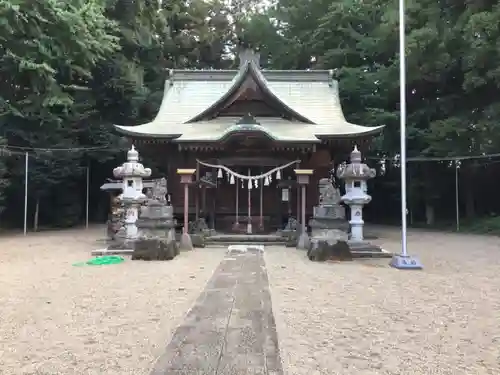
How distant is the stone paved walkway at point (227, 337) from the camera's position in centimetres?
335

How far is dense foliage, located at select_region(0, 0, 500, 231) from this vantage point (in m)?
13.3

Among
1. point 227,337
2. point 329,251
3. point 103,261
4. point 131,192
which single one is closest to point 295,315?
point 227,337

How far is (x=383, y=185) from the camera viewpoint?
2261cm

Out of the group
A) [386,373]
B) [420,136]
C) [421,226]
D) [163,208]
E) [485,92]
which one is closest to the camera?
[386,373]

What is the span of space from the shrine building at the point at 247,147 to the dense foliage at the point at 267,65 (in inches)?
134

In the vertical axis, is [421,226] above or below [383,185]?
below

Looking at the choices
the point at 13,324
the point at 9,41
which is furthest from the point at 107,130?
the point at 13,324

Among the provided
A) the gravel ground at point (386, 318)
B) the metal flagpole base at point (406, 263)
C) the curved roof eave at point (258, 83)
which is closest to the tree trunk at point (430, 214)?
the curved roof eave at point (258, 83)

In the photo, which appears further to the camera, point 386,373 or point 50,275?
point 50,275

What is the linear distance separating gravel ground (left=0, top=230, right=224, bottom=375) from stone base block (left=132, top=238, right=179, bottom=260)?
0.29m

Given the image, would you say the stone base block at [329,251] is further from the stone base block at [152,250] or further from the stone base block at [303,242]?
the stone base block at [152,250]

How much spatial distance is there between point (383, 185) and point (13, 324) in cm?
2029

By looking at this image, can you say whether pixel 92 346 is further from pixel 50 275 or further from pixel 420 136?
pixel 420 136

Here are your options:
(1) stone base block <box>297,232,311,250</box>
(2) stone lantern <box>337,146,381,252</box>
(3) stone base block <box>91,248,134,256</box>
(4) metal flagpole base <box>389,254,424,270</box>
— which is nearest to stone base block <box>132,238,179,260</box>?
(3) stone base block <box>91,248,134,256</box>
